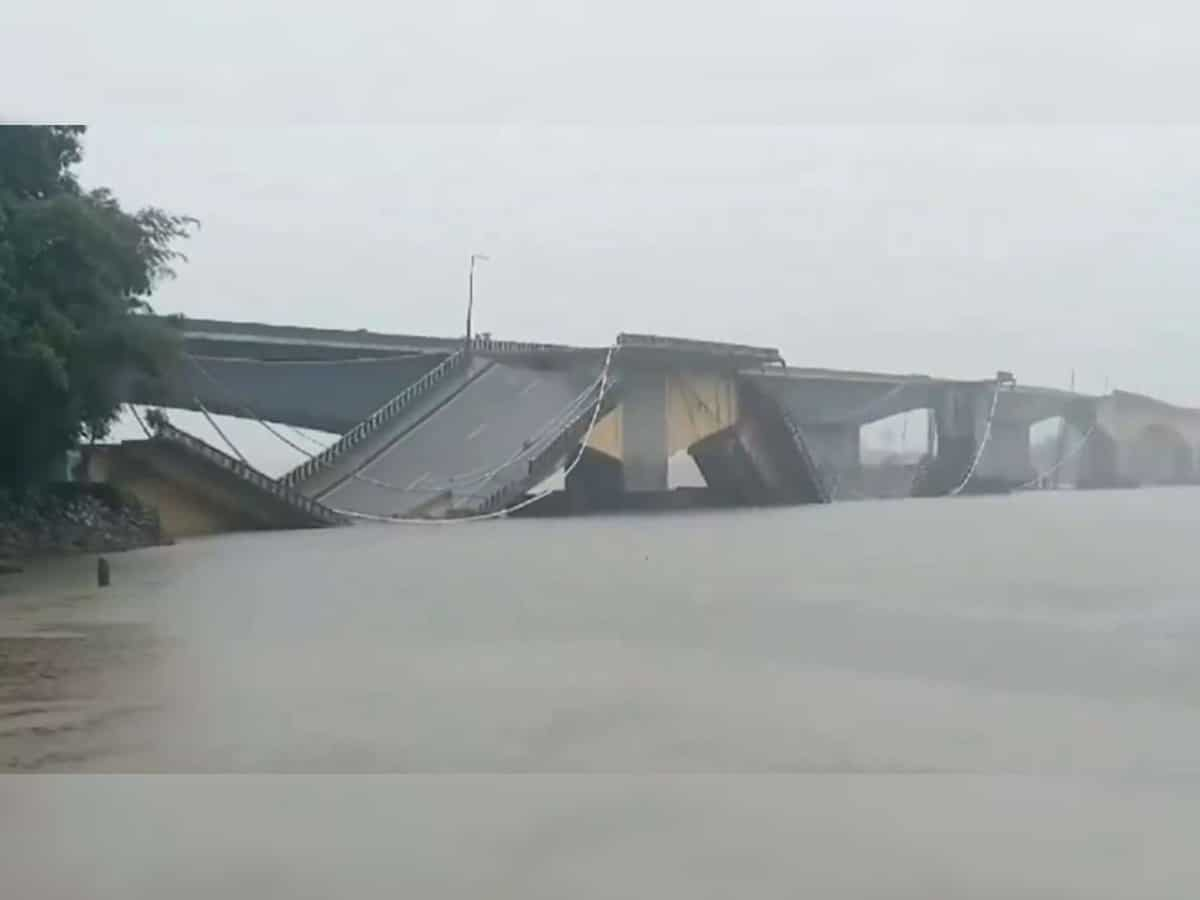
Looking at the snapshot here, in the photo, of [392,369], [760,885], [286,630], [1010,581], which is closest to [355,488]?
[392,369]

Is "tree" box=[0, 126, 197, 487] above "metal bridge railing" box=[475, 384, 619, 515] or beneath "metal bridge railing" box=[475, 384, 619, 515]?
above

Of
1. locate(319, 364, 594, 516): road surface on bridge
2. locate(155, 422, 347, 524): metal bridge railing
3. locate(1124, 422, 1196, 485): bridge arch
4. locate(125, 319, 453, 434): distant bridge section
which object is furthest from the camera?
locate(319, 364, 594, 516): road surface on bridge

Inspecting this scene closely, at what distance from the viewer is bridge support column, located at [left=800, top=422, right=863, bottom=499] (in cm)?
465

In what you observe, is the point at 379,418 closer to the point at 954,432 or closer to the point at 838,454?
the point at 838,454

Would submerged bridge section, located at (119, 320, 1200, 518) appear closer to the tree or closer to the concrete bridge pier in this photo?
the concrete bridge pier

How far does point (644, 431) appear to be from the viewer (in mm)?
4680

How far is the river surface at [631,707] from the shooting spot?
8.40ft

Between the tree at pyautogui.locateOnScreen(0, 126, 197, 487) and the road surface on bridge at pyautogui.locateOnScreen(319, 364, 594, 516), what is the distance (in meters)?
0.79

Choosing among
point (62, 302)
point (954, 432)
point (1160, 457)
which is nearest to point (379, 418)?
point (62, 302)

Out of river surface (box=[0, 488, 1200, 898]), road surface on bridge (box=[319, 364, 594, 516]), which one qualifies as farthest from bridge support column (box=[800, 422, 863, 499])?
road surface on bridge (box=[319, 364, 594, 516])

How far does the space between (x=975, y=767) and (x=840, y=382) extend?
1.61 metres

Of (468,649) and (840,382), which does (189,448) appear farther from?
(840,382)

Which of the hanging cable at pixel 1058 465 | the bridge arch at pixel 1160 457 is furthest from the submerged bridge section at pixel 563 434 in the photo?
the bridge arch at pixel 1160 457

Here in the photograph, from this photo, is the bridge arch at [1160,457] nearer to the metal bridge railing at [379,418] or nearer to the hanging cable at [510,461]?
the hanging cable at [510,461]
